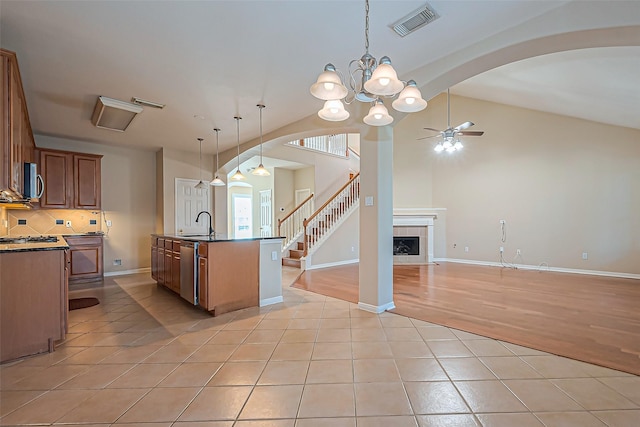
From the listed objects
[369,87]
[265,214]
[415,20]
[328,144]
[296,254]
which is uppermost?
[328,144]

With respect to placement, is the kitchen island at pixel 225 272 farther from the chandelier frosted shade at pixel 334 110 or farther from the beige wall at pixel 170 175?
the beige wall at pixel 170 175

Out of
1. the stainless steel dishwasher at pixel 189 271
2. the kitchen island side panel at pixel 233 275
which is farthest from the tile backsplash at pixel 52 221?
the kitchen island side panel at pixel 233 275

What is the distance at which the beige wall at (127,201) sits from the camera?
621 centimetres

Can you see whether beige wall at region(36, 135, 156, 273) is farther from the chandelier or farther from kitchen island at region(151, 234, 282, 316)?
the chandelier

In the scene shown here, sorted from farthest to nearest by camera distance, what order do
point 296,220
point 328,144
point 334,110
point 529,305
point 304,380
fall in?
point 328,144
point 296,220
point 529,305
point 334,110
point 304,380

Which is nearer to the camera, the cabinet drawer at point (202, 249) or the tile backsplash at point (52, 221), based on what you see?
the cabinet drawer at point (202, 249)

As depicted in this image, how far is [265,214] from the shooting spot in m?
9.88

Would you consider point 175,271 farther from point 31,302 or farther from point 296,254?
point 296,254

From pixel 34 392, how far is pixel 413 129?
27.4 ft

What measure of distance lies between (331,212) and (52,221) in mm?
5845

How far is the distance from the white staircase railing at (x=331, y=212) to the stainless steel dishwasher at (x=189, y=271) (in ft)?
11.5

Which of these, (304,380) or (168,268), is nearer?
(304,380)

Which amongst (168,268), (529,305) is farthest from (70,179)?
(529,305)

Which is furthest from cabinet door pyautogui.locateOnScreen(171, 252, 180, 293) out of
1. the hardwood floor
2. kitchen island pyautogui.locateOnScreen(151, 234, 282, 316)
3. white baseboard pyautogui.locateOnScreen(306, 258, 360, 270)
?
white baseboard pyautogui.locateOnScreen(306, 258, 360, 270)
